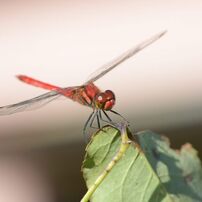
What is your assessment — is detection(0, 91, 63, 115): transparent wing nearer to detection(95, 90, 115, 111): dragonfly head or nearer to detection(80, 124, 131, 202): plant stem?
detection(95, 90, 115, 111): dragonfly head

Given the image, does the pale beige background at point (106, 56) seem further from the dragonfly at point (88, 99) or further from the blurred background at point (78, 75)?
the dragonfly at point (88, 99)

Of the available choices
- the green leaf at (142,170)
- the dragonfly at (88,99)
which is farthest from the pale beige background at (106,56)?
the green leaf at (142,170)

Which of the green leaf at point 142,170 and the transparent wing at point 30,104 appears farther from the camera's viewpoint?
the transparent wing at point 30,104

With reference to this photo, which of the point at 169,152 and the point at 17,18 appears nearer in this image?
the point at 169,152

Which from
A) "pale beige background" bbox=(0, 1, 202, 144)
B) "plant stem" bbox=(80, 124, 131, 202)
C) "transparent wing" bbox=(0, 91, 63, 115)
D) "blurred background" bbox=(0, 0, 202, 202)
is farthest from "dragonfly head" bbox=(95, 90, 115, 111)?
"pale beige background" bbox=(0, 1, 202, 144)

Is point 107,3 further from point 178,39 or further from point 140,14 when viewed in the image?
point 178,39

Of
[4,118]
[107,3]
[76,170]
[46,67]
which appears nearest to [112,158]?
[76,170]
